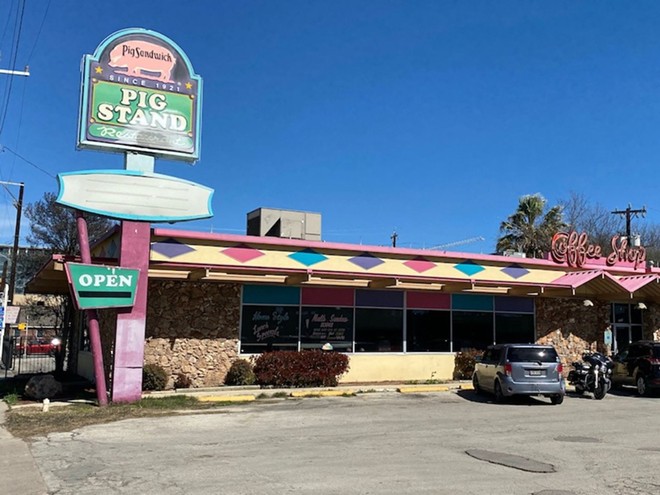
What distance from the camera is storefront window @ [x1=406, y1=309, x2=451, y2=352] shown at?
22.7 meters

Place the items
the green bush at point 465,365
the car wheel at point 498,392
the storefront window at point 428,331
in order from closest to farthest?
the car wheel at point 498,392, the storefront window at point 428,331, the green bush at point 465,365

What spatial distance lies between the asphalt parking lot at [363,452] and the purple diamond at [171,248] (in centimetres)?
542

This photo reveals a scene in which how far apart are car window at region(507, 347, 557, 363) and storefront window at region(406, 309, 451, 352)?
19.2 ft

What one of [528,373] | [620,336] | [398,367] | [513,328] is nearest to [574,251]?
Answer: [513,328]

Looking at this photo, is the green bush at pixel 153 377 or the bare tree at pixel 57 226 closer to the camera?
the green bush at pixel 153 377

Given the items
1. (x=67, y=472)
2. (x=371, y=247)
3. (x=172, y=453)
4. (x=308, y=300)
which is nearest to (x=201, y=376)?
(x=308, y=300)

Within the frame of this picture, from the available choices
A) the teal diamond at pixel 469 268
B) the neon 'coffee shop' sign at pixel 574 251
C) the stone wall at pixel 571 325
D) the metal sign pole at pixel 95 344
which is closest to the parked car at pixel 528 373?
the teal diamond at pixel 469 268

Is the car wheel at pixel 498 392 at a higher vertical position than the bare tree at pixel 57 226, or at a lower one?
lower

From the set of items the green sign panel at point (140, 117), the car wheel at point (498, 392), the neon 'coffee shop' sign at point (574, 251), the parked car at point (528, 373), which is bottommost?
the car wheel at point (498, 392)

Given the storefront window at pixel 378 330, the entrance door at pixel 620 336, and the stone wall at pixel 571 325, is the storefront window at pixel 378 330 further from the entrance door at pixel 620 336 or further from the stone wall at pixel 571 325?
the entrance door at pixel 620 336

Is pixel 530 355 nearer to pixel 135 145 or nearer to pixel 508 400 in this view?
pixel 508 400

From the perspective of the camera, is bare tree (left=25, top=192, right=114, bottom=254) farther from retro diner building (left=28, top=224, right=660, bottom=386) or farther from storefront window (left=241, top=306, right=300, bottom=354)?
storefront window (left=241, top=306, right=300, bottom=354)

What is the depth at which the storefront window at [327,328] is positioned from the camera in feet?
69.1

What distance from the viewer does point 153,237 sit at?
18.5 m
